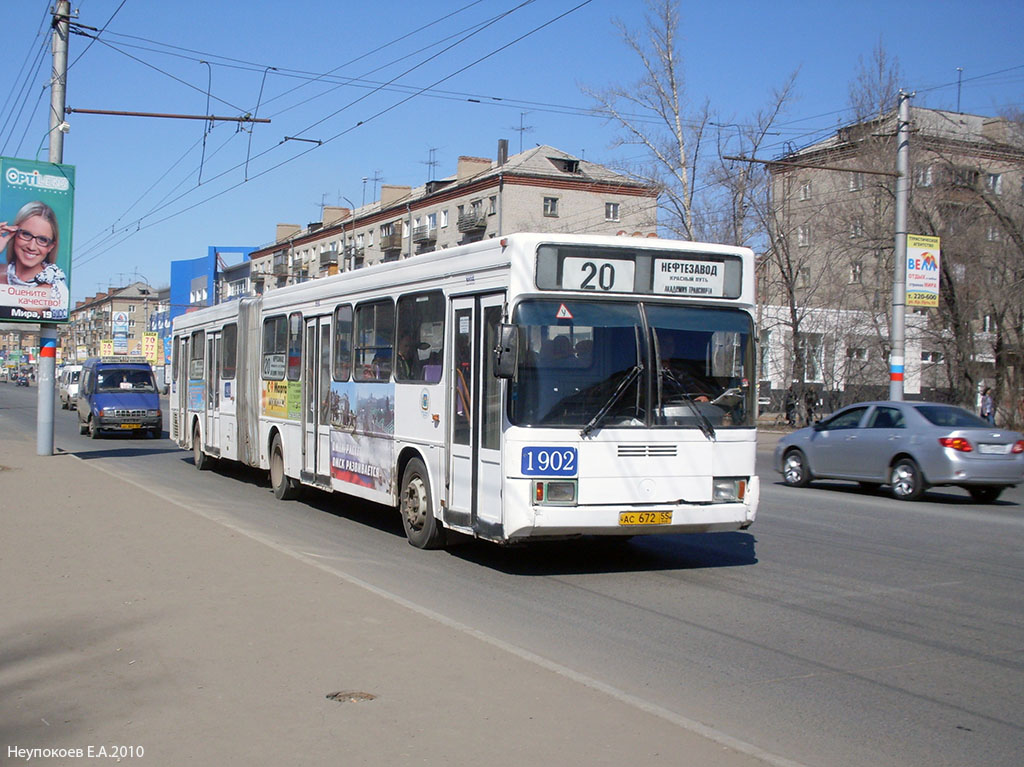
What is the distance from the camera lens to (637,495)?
952cm

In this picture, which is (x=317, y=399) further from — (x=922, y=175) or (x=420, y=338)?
(x=922, y=175)

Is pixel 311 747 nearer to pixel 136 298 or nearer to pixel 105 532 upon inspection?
pixel 105 532

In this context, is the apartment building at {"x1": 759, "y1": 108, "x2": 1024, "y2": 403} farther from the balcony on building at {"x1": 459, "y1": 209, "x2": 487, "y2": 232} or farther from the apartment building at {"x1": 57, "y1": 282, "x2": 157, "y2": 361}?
the apartment building at {"x1": 57, "y1": 282, "x2": 157, "y2": 361}

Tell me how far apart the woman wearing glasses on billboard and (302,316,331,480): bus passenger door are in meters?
9.65

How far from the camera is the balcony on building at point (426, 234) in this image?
260 ft

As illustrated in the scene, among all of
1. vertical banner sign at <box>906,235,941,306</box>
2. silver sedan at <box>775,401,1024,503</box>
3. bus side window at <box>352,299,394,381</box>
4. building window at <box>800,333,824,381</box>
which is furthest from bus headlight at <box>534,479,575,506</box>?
building window at <box>800,333,824,381</box>

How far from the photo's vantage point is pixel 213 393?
19812 millimetres

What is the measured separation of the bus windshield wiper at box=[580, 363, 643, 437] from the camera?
929cm

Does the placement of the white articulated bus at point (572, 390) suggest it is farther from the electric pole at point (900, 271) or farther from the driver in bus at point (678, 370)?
the electric pole at point (900, 271)

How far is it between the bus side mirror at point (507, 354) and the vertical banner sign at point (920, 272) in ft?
59.5

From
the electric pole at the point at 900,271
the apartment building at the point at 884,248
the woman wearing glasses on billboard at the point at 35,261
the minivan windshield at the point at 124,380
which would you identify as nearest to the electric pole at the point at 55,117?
the woman wearing glasses on billboard at the point at 35,261

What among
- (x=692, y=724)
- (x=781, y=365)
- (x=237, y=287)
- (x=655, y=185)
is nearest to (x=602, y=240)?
(x=692, y=724)

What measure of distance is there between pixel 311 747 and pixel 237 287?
106523 mm

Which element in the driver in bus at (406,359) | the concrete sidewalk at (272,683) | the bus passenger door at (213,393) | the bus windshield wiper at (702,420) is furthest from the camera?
the bus passenger door at (213,393)
